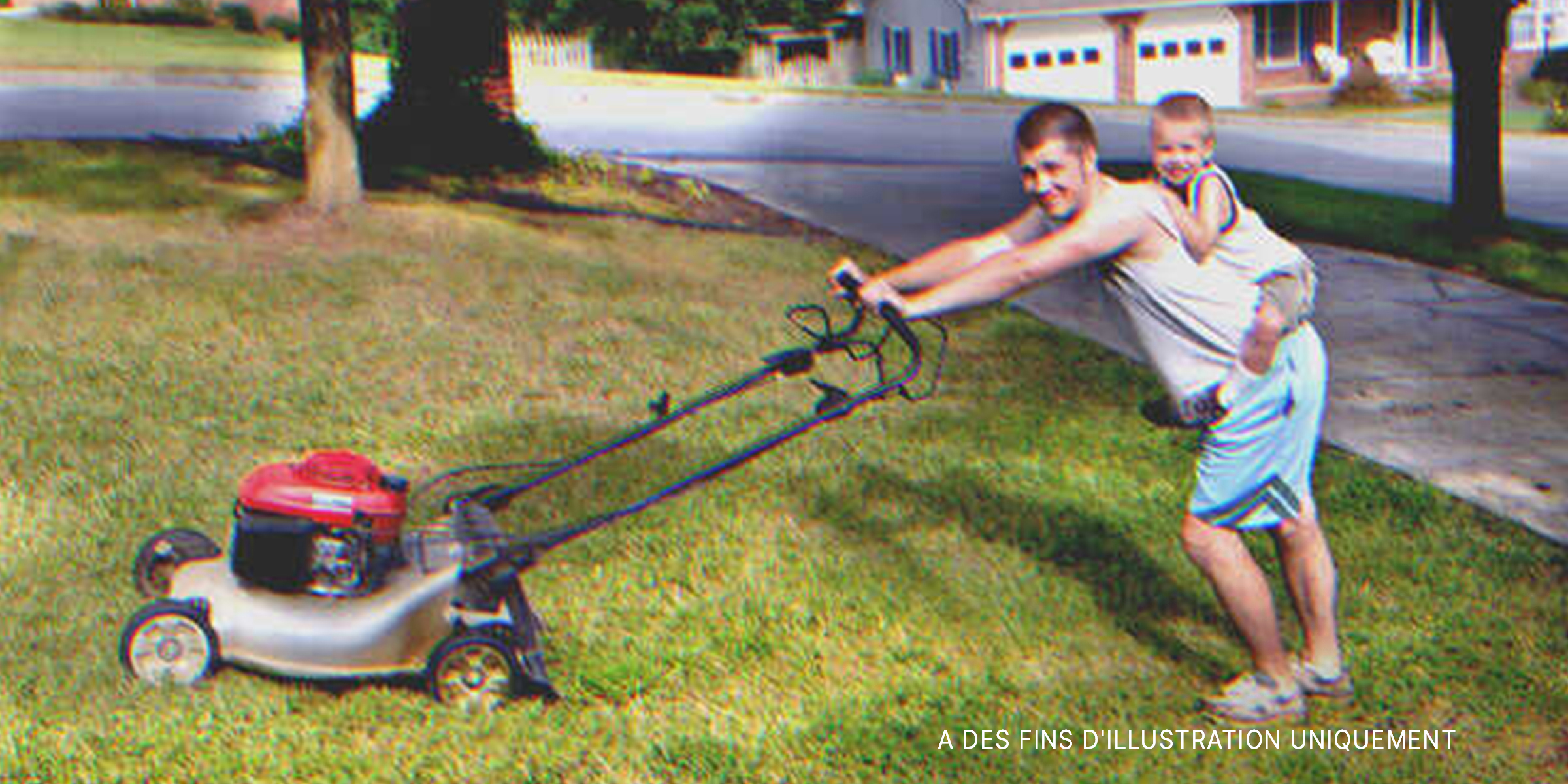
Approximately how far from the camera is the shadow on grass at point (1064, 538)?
496cm

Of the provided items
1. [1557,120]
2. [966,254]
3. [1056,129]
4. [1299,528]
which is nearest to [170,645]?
[966,254]

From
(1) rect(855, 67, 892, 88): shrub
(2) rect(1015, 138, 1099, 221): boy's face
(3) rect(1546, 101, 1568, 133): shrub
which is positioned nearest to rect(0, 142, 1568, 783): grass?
(2) rect(1015, 138, 1099, 221): boy's face

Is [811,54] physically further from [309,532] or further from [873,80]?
[309,532]

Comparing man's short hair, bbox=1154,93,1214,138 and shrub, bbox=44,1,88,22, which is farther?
shrub, bbox=44,1,88,22

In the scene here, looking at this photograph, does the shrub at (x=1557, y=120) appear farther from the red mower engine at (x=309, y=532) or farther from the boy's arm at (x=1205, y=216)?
the red mower engine at (x=309, y=532)

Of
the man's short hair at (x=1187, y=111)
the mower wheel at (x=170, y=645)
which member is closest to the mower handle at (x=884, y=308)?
the man's short hair at (x=1187, y=111)

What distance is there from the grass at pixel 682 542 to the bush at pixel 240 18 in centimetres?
3082

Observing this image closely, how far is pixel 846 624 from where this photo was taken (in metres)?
4.88

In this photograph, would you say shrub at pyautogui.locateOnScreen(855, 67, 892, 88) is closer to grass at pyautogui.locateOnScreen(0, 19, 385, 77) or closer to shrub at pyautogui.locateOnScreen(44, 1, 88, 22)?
grass at pyautogui.locateOnScreen(0, 19, 385, 77)

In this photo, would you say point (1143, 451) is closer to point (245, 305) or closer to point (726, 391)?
point (726, 391)

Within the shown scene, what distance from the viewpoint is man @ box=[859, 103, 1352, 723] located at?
3875 millimetres

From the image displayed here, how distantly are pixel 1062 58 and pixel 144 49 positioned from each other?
22.3 meters

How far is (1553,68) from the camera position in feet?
123

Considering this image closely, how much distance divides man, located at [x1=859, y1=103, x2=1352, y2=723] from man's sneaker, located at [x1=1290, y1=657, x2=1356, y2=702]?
0.40ft
